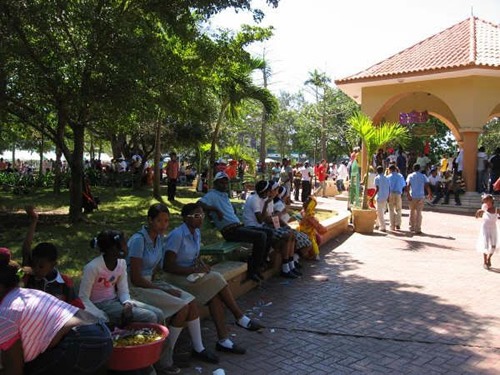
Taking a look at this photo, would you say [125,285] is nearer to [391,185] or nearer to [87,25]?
[87,25]

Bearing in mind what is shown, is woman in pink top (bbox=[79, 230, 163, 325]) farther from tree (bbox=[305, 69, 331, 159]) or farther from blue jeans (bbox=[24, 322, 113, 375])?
tree (bbox=[305, 69, 331, 159])

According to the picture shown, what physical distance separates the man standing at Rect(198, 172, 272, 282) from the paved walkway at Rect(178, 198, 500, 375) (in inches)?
16.5

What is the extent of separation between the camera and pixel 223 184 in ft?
22.5

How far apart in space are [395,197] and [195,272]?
28.0 ft

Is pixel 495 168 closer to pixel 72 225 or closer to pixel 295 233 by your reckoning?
pixel 295 233

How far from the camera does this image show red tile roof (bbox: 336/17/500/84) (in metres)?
17.1

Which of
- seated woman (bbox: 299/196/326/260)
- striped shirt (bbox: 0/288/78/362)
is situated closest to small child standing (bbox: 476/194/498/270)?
seated woman (bbox: 299/196/326/260)

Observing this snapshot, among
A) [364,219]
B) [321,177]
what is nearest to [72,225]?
[364,219]

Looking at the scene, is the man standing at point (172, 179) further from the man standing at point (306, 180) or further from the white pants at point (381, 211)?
the white pants at point (381, 211)

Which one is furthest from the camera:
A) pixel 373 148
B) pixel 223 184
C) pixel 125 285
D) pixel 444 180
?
pixel 444 180

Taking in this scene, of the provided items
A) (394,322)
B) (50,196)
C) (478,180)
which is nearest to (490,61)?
(478,180)

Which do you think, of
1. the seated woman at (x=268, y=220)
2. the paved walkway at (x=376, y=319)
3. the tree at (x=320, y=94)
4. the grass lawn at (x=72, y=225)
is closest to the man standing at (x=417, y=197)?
the grass lawn at (x=72, y=225)

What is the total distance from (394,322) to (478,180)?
14223 mm

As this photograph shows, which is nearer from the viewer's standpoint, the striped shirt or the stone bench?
the striped shirt
